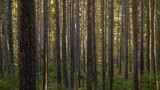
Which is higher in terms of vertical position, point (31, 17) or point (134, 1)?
point (134, 1)

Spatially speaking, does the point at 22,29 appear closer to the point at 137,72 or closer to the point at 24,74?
the point at 24,74

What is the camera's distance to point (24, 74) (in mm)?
4332

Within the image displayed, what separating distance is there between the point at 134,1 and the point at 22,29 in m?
5.61

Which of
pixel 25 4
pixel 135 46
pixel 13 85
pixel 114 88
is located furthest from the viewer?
pixel 114 88

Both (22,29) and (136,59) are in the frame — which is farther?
(136,59)

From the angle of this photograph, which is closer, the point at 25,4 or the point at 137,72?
the point at 25,4

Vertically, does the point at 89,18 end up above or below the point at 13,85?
above

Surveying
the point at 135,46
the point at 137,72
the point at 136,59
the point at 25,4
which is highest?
the point at 25,4

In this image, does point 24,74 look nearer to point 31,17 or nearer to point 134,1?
point 31,17

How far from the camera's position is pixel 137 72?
7938mm

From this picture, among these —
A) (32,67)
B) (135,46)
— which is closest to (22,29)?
(32,67)

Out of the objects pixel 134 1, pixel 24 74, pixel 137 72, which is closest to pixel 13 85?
pixel 24 74

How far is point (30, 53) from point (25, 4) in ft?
4.14

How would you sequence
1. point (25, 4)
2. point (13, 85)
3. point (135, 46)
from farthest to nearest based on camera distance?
point (13, 85), point (135, 46), point (25, 4)
